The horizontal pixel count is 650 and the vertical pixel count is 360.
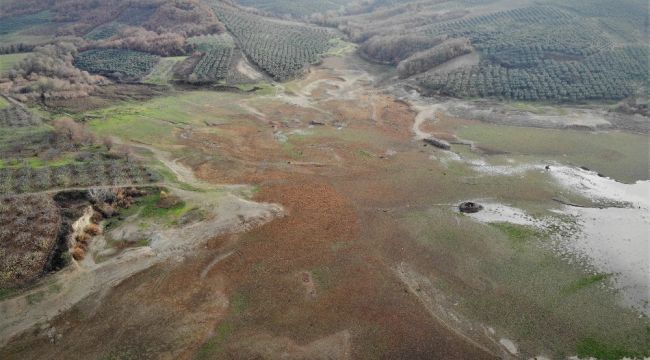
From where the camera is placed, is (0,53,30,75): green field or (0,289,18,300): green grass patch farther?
(0,53,30,75): green field

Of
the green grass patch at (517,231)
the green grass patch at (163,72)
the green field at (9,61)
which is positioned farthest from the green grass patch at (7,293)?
the green field at (9,61)

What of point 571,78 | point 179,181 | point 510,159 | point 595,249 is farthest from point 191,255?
point 571,78

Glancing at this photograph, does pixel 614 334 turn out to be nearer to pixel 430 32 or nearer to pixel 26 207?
pixel 26 207

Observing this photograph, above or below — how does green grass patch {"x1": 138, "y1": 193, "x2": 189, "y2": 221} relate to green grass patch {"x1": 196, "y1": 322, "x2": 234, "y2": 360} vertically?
above

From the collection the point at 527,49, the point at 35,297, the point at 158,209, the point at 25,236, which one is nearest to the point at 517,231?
the point at 158,209

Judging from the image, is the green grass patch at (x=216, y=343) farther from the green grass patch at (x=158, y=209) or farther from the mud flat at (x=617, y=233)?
the mud flat at (x=617, y=233)

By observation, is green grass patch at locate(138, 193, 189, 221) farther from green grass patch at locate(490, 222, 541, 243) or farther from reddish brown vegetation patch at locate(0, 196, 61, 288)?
green grass patch at locate(490, 222, 541, 243)

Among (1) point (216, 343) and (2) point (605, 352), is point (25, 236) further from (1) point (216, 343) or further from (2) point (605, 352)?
(2) point (605, 352)

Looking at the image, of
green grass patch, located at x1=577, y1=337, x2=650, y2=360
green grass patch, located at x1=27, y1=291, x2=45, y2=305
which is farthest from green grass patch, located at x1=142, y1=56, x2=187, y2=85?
green grass patch, located at x1=577, y1=337, x2=650, y2=360
